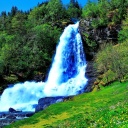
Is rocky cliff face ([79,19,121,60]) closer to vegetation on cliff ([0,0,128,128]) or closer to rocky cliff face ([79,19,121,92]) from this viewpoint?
rocky cliff face ([79,19,121,92])

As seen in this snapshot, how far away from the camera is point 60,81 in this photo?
80250 mm

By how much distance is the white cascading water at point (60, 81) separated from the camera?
69.9 m

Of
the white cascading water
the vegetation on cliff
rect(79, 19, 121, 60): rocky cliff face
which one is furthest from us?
rect(79, 19, 121, 60): rocky cliff face

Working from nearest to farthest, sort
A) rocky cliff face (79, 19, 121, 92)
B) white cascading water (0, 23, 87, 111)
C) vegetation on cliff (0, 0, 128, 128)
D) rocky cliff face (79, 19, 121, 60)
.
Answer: vegetation on cliff (0, 0, 128, 128), white cascading water (0, 23, 87, 111), rocky cliff face (79, 19, 121, 92), rocky cliff face (79, 19, 121, 60)

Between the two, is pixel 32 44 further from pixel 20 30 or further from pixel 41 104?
pixel 41 104

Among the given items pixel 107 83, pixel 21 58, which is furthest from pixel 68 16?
pixel 107 83

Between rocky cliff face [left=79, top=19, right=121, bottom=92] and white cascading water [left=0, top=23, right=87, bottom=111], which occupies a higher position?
rocky cliff face [left=79, top=19, right=121, bottom=92]

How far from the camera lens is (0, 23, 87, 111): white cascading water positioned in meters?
69.9

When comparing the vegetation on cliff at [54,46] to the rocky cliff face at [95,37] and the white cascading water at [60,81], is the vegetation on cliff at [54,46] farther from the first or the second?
the white cascading water at [60,81]

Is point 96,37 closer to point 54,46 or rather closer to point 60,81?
point 54,46

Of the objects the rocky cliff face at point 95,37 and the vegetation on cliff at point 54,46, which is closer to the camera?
the vegetation on cliff at point 54,46

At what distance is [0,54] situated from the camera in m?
91.0

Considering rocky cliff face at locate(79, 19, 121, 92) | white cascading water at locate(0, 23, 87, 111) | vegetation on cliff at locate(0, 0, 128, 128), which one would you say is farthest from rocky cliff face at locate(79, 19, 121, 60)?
white cascading water at locate(0, 23, 87, 111)

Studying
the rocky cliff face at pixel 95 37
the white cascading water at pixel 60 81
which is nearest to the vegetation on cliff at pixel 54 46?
the rocky cliff face at pixel 95 37
